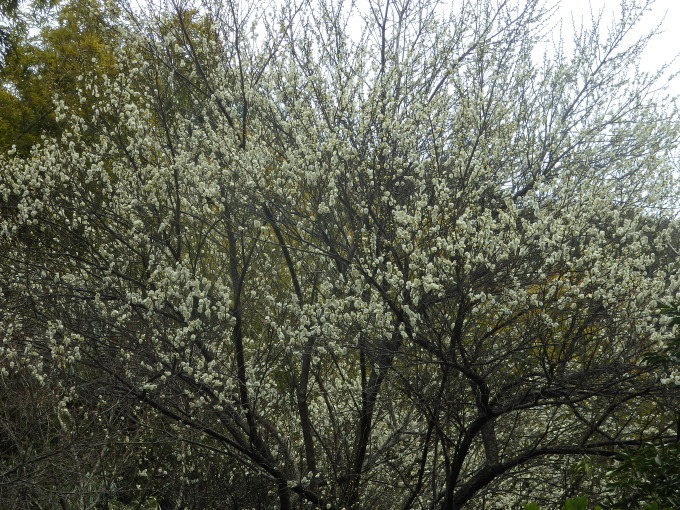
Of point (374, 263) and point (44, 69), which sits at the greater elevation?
point (44, 69)

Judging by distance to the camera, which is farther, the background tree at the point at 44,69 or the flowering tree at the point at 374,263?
the background tree at the point at 44,69

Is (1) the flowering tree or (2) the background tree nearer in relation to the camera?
(1) the flowering tree

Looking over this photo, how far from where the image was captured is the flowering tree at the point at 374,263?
4.96 metres

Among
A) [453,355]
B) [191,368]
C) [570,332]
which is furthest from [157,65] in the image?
[570,332]

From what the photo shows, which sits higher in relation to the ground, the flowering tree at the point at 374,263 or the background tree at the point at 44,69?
the background tree at the point at 44,69

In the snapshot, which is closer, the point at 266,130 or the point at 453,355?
the point at 453,355

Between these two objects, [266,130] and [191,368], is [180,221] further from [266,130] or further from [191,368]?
[191,368]

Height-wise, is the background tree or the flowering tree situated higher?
the background tree

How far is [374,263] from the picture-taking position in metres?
4.83

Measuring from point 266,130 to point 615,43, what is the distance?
3.46 metres

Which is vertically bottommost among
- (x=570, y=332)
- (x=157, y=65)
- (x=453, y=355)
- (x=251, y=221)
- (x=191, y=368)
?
(x=191, y=368)

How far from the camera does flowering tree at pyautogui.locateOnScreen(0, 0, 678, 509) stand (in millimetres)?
4957

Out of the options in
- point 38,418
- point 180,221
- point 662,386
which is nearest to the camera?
point 662,386

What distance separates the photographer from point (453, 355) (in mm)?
4938
